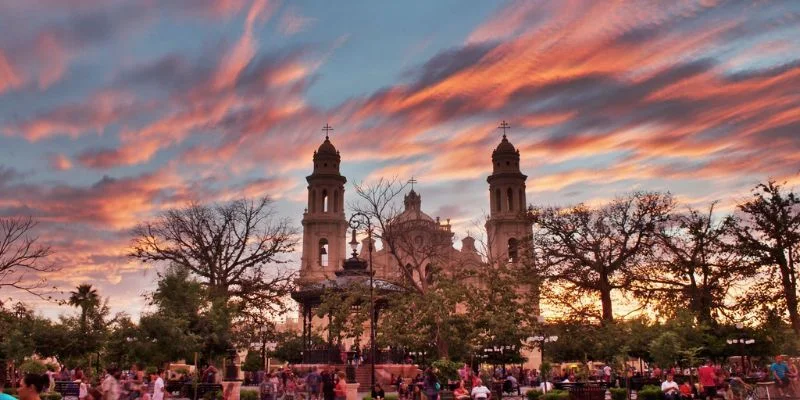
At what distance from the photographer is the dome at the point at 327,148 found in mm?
76750

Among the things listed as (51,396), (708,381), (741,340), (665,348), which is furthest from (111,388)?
(741,340)

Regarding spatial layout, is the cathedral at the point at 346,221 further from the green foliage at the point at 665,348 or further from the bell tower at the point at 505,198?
the green foliage at the point at 665,348

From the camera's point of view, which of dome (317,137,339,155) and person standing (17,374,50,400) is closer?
person standing (17,374,50,400)

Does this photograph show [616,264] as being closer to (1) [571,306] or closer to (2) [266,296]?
(1) [571,306]

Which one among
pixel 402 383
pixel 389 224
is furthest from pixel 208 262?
pixel 402 383

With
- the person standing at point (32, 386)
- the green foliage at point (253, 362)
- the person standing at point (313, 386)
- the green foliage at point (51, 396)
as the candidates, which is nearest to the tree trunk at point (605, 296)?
the person standing at point (313, 386)

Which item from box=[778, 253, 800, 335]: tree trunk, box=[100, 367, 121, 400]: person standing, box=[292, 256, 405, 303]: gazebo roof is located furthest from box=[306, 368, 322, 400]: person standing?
box=[778, 253, 800, 335]: tree trunk

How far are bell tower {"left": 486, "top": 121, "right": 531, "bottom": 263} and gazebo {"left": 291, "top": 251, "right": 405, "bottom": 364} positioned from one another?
121 ft

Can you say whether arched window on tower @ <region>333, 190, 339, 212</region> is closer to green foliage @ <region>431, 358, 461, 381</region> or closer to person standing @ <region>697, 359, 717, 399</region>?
green foliage @ <region>431, 358, 461, 381</region>

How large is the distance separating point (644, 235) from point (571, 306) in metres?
6.30

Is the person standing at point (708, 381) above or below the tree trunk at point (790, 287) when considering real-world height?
below

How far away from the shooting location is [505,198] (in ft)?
242

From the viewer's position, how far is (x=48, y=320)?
42.7 metres

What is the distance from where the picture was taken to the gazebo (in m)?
33.0
